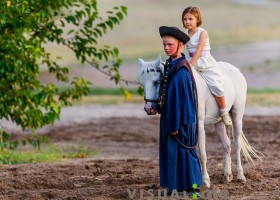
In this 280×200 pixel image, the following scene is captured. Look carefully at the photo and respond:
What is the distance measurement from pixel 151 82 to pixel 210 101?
0.94m

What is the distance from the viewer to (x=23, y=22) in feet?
Answer: 40.4

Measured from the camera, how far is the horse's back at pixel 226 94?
9750 millimetres

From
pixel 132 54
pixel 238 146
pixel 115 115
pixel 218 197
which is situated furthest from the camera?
pixel 132 54

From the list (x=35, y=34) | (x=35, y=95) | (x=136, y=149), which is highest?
(x=35, y=34)

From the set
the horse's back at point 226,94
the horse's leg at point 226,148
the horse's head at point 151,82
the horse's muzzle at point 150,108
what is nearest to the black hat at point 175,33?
the horse's head at point 151,82

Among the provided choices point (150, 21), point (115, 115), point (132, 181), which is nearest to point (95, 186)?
point (132, 181)

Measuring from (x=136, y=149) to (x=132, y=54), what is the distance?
2354cm

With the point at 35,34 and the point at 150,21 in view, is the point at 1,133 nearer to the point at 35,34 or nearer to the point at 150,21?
the point at 35,34

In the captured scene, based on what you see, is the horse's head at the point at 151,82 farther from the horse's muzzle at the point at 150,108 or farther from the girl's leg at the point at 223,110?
the girl's leg at the point at 223,110

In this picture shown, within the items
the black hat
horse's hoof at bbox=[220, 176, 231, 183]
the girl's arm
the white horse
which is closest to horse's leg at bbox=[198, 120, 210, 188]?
the white horse

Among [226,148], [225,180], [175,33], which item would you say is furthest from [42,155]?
[175,33]

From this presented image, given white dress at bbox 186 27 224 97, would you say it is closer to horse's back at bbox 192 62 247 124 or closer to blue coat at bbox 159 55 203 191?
horse's back at bbox 192 62 247 124

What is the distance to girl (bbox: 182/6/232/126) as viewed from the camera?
9672mm

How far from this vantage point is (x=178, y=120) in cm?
912
